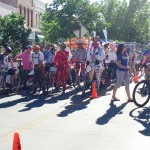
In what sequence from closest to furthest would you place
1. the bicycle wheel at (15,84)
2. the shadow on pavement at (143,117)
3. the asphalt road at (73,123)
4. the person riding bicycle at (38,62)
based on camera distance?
the asphalt road at (73,123), the shadow on pavement at (143,117), the person riding bicycle at (38,62), the bicycle wheel at (15,84)

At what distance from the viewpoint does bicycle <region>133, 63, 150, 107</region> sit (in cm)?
1074

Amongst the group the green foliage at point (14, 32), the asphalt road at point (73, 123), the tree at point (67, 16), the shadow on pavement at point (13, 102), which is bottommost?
the asphalt road at point (73, 123)

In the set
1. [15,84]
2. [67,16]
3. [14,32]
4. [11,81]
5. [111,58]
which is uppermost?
[67,16]

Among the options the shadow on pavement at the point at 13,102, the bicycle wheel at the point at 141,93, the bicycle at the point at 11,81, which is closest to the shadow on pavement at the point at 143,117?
the bicycle wheel at the point at 141,93

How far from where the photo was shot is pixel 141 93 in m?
10.8

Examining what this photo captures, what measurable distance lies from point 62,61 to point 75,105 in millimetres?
3009

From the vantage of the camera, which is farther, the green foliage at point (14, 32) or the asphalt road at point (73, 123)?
the green foliage at point (14, 32)

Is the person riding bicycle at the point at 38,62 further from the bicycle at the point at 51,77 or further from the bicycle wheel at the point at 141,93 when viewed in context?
the bicycle wheel at the point at 141,93

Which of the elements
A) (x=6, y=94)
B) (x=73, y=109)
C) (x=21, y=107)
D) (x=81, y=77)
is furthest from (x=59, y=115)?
(x=81, y=77)

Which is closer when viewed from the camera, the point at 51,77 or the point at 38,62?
the point at 38,62

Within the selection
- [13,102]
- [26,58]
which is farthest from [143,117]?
[26,58]

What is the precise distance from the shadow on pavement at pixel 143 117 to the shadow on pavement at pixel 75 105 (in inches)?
60.6

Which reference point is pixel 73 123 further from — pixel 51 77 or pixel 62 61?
pixel 62 61

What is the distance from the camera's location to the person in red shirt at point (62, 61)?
534 inches
